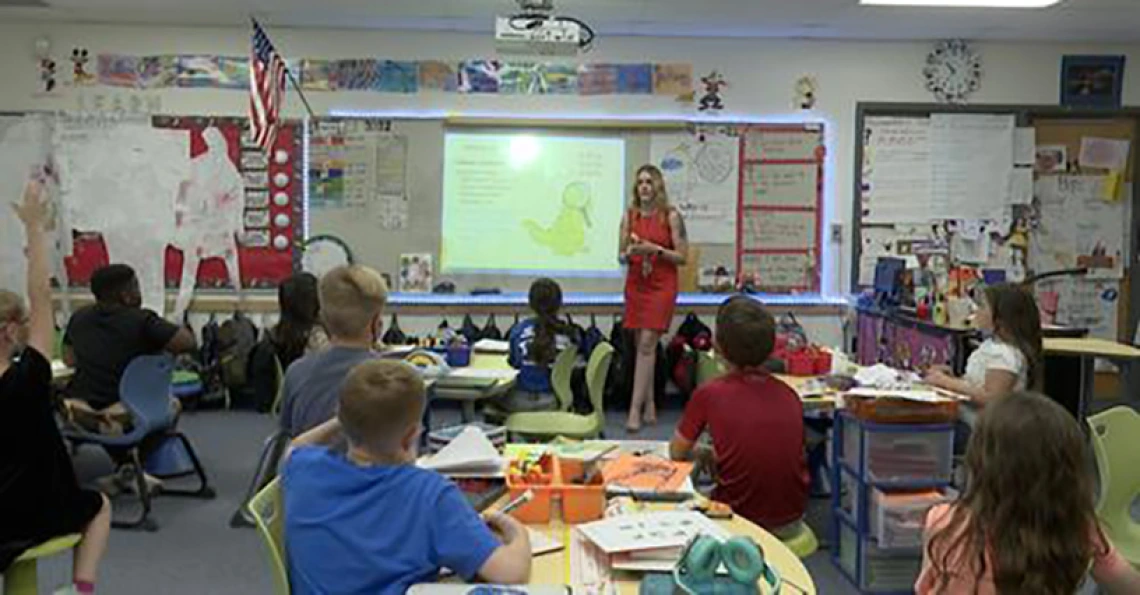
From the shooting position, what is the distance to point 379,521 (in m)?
1.74

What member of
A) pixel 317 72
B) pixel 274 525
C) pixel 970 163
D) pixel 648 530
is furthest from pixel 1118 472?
pixel 317 72

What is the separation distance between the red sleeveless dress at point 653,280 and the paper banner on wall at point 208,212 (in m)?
2.81

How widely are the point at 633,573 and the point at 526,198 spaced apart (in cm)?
518

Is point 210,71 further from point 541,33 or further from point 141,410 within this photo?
point 141,410

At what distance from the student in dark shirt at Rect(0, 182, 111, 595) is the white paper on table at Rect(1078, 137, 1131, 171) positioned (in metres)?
6.90

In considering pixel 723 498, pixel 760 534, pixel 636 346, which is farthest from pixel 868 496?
pixel 636 346

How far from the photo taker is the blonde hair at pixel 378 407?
1821 mm

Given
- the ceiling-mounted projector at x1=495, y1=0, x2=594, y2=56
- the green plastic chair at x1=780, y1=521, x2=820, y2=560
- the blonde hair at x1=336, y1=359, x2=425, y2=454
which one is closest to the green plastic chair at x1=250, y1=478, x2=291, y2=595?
the blonde hair at x1=336, y1=359, x2=425, y2=454

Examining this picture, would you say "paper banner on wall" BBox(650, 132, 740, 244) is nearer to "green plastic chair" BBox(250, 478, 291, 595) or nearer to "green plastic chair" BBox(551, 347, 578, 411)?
"green plastic chair" BBox(551, 347, 578, 411)

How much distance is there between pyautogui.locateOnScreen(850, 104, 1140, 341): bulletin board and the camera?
697 cm

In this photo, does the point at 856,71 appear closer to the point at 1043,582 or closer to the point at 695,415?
the point at 695,415

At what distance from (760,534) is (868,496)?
1.68m

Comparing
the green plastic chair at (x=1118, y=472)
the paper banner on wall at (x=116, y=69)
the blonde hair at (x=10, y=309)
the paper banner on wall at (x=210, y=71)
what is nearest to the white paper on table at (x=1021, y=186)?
the green plastic chair at (x=1118, y=472)

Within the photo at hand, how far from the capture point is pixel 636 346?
657 centimetres
